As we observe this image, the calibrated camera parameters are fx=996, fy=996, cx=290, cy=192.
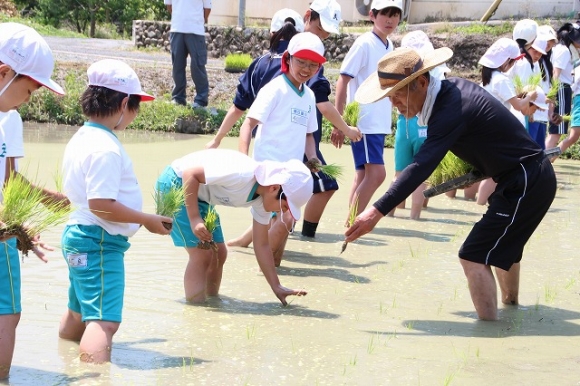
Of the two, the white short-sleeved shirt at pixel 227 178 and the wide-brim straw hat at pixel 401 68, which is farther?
the white short-sleeved shirt at pixel 227 178

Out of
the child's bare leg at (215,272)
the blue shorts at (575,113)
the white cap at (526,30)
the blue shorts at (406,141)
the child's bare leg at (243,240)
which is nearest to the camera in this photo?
the child's bare leg at (215,272)

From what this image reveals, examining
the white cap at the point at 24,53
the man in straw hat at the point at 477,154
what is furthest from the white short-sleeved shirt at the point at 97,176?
the man in straw hat at the point at 477,154

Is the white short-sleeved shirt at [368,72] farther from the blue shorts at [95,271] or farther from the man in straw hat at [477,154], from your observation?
the blue shorts at [95,271]

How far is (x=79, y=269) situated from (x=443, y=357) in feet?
6.16

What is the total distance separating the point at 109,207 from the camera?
4703mm

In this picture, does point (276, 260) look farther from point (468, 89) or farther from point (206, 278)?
point (468, 89)

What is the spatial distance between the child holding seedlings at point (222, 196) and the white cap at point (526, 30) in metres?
5.06

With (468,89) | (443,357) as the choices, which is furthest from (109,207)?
(468,89)

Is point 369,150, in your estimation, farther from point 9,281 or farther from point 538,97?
point 9,281

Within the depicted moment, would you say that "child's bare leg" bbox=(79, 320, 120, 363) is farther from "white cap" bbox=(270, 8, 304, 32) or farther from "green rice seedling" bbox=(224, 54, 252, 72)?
"green rice seedling" bbox=(224, 54, 252, 72)

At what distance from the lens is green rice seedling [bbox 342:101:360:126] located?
8.32m

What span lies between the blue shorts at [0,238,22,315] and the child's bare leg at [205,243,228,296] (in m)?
1.69

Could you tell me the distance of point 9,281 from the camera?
4.54m

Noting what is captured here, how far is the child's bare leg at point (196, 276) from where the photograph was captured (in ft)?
19.5
